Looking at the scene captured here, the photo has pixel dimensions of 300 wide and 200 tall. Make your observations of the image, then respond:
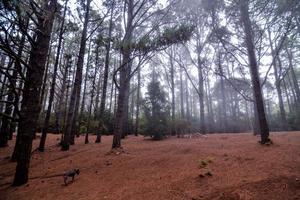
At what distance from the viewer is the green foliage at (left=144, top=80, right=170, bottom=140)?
11.3m

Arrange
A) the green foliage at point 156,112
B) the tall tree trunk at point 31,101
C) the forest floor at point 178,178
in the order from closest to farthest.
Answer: the forest floor at point 178,178 < the tall tree trunk at point 31,101 < the green foliage at point 156,112

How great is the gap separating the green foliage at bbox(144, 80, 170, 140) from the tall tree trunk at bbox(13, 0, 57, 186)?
6989 millimetres

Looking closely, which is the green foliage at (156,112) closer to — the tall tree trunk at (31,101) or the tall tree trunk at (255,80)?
the tall tree trunk at (255,80)

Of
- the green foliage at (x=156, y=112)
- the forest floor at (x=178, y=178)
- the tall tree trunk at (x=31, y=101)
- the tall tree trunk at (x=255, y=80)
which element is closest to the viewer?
the forest floor at (x=178, y=178)

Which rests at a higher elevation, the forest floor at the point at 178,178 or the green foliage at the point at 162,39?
the green foliage at the point at 162,39

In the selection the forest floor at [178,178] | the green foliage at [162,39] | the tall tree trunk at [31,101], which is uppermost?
the green foliage at [162,39]

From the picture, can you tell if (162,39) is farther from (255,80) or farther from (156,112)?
(156,112)

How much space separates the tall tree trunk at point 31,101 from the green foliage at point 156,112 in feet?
22.9

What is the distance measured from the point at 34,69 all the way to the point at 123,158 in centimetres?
367

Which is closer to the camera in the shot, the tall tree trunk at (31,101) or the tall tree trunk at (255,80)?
the tall tree trunk at (31,101)

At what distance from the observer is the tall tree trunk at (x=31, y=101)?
16.0 feet

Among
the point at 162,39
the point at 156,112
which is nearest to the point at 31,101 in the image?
the point at 162,39

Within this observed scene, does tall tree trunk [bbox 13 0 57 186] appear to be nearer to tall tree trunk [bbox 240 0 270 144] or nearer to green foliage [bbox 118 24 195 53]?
green foliage [bbox 118 24 195 53]

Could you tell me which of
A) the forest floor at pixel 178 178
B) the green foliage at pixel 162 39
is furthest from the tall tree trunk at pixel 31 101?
the green foliage at pixel 162 39
